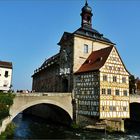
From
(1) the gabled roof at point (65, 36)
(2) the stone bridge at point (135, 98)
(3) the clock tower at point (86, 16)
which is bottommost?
(2) the stone bridge at point (135, 98)

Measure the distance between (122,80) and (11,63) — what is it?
21.4 m

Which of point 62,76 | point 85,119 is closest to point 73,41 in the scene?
point 62,76

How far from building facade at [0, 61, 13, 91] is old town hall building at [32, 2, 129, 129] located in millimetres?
9115

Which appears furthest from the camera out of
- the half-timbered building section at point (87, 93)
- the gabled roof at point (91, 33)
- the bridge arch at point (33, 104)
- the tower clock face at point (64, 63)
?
the gabled roof at point (91, 33)

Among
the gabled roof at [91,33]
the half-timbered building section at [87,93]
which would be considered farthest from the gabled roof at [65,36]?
the half-timbered building section at [87,93]

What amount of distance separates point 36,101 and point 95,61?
11.0 m

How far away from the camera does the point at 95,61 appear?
33.6 meters

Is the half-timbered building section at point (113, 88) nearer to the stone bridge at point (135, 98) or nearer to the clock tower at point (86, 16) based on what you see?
the stone bridge at point (135, 98)

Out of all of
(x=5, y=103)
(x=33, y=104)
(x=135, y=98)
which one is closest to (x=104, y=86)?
(x=33, y=104)

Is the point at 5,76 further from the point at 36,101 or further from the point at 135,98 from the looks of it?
the point at 135,98

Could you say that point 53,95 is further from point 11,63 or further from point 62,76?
point 11,63

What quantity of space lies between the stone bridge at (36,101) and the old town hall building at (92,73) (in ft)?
5.44

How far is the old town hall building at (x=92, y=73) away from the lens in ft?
100

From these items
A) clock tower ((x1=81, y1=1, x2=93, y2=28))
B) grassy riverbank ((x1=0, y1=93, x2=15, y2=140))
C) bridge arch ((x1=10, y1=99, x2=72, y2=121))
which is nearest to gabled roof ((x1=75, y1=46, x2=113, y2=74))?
bridge arch ((x1=10, y1=99, x2=72, y2=121))
